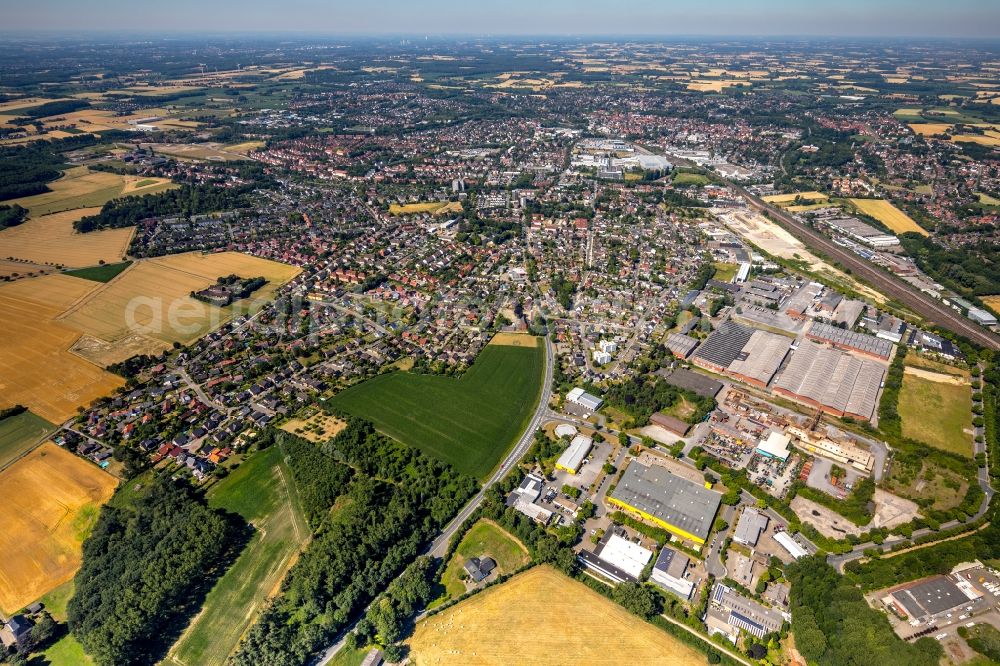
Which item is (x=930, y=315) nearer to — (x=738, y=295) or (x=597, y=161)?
(x=738, y=295)

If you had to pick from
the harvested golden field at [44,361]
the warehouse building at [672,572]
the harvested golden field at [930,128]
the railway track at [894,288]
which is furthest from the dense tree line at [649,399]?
the harvested golden field at [930,128]

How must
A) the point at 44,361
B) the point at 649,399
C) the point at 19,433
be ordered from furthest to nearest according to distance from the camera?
the point at 44,361, the point at 649,399, the point at 19,433

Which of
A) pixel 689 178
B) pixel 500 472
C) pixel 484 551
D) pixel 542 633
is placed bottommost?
pixel 542 633

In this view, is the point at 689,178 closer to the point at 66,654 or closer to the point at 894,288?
the point at 894,288

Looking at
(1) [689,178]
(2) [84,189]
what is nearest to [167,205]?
(2) [84,189]

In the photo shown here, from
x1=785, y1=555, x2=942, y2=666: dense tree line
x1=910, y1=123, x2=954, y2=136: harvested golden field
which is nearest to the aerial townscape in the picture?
x1=785, y1=555, x2=942, y2=666: dense tree line

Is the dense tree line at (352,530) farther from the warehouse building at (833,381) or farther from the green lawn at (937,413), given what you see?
the green lawn at (937,413)
